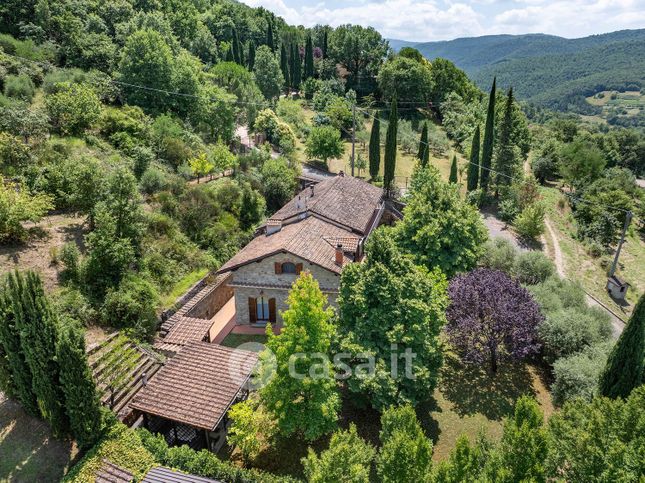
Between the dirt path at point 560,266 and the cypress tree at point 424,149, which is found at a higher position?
the cypress tree at point 424,149

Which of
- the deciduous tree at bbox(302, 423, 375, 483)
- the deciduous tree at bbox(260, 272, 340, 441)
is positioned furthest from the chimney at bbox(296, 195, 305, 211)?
the deciduous tree at bbox(302, 423, 375, 483)

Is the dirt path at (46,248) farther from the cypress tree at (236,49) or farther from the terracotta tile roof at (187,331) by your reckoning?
the cypress tree at (236,49)

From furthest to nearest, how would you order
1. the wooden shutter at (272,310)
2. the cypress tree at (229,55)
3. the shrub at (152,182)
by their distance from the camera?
the cypress tree at (229,55) < the shrub at (152,182) < the wooden shutter at (272,310)

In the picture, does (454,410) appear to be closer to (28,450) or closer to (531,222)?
(28,450)

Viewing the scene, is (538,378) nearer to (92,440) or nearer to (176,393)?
(176,393)

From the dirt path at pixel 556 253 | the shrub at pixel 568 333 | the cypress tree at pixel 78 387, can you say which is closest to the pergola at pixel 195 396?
the cypress tree at pixel 78 387

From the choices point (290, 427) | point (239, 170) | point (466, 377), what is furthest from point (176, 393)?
point (239, 170)

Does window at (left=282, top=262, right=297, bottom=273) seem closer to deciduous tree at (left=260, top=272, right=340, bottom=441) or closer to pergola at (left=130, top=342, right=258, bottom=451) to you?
pergola at (left=130, top=342, right=258, bottom=451)
